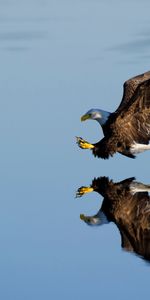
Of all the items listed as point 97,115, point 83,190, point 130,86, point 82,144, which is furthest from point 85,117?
point 83,190

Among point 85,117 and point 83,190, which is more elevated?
point 85,117

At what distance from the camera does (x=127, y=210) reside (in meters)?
11.8

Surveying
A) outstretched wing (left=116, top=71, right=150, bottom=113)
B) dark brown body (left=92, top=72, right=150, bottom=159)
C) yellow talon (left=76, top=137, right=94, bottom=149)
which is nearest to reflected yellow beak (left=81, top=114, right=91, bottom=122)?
dark brown body (left=92, top=72, right=150, bottom=159)

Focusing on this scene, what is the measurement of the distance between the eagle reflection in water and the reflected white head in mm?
1577

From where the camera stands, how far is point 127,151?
14.3 metres

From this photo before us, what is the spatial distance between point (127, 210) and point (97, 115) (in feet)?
8.95

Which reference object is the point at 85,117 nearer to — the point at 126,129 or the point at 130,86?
the point at 126,129

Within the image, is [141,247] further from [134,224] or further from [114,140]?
[114,140]

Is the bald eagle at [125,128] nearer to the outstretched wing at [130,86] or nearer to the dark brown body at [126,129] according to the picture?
the dark brown body at [126,129]

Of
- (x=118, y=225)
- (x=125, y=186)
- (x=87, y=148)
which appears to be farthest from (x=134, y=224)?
(x=87, y=148)

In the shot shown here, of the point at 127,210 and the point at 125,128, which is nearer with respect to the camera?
the point at 127,210

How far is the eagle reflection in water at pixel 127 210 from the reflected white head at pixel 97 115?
1577 millimetres

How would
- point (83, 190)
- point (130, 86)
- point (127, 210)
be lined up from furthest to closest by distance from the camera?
point (130, 86), point (83, 190), point (127, 210)

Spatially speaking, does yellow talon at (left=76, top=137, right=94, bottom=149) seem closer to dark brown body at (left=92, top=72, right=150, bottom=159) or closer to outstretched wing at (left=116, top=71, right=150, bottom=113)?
dark brown body at (left=92, top=72, right=150, bottom=159)
